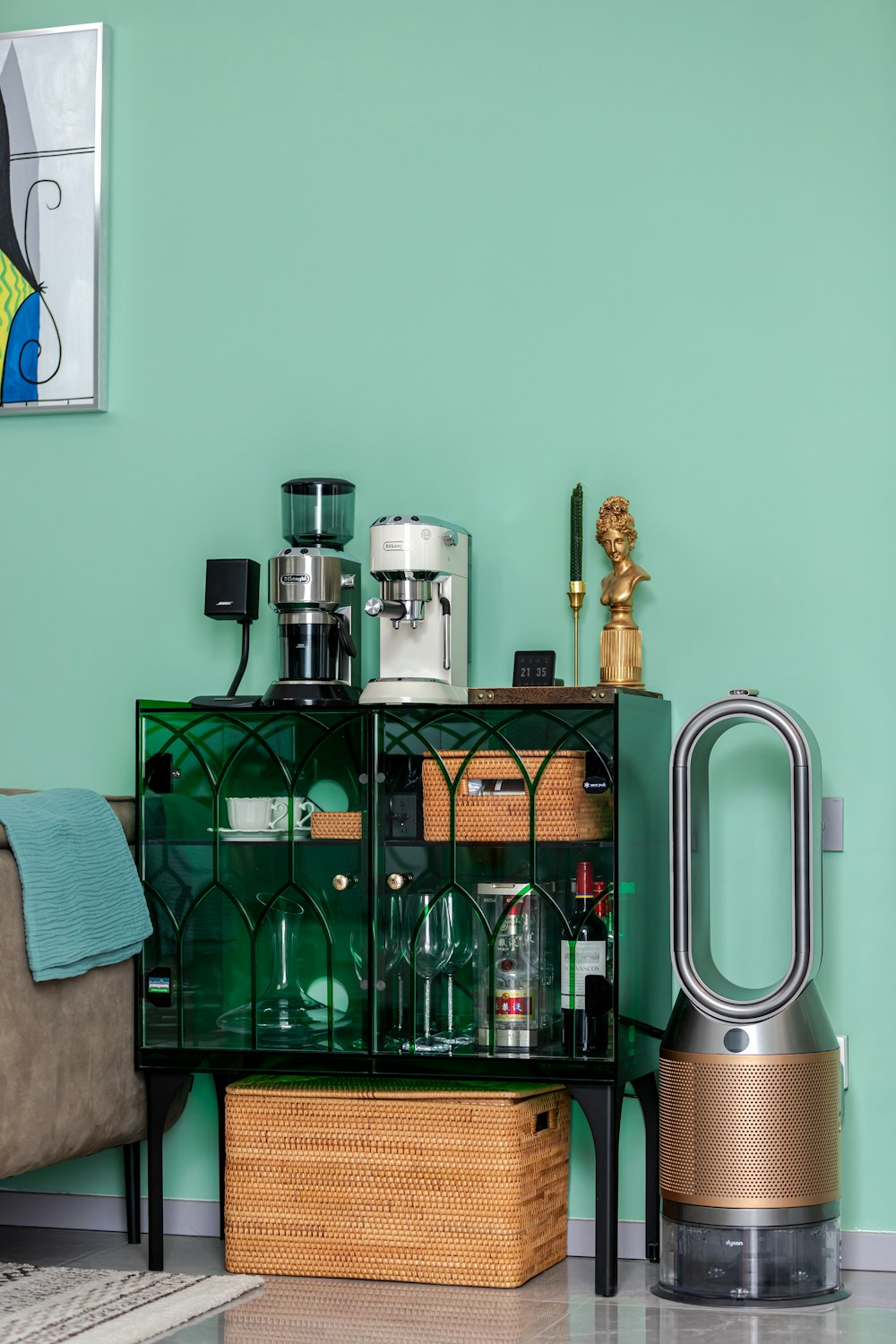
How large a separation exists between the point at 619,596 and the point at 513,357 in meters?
0.58

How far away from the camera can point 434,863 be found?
3008 millimetres

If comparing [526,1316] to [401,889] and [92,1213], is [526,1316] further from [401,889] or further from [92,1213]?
[92,1213]

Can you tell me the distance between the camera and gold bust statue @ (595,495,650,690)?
10.3 ft

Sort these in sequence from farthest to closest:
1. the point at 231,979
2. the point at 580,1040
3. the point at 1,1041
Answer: the point at 231,979
the point at 580,1040
the point at 1,1041

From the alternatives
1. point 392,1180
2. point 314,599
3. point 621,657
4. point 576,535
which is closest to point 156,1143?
point 392,1180

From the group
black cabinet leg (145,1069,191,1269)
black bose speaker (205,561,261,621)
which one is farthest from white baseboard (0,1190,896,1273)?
black bose speaker (205,561,261,621)

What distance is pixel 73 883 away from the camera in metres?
2.89

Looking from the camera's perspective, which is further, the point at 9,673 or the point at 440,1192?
the point at 9,673

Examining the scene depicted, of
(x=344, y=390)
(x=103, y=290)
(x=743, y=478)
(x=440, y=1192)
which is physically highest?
(x=103, y=290)

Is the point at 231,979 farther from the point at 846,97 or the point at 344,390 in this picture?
the point at 846,97

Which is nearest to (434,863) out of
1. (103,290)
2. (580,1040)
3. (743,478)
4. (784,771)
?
(580,1040)

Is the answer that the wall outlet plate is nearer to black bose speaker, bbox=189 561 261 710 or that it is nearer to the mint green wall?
the mint green wall

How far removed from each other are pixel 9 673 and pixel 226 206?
3.80 ft

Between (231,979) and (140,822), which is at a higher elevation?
(140,822)
